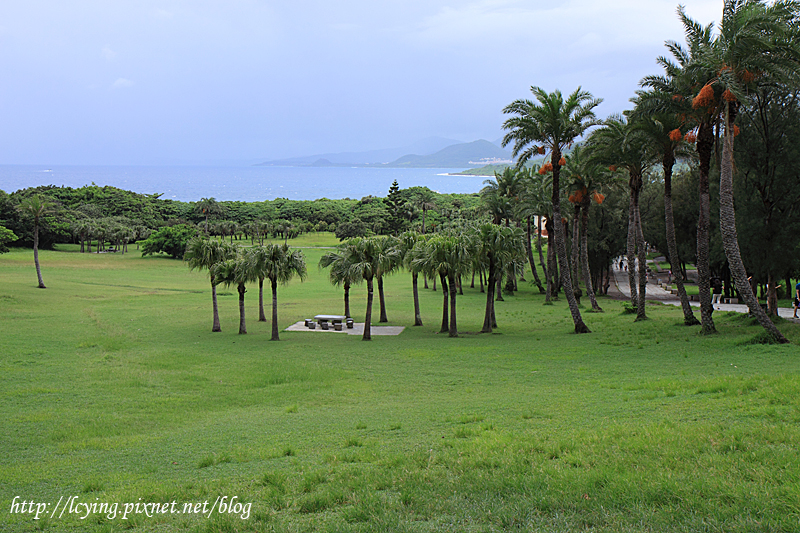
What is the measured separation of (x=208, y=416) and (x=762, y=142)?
25.7m

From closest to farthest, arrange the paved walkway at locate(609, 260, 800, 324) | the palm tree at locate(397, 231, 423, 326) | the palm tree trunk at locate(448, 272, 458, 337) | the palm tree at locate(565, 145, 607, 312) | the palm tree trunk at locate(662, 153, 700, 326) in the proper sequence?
the palm tree trunk at locate(662, 153, 700, 326), the palm tree trunk at locate(448, 272, 458, 337), the palm tree at locate(397, 231, 423, 326), the paved walkway at locate(609, 260, 800, 324), the palm tree at locate(565, 145, 607, 312)

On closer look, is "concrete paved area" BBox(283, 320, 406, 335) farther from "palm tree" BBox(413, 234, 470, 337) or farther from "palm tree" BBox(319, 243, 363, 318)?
"palm tree" BBox(413, 234, 470, 337)

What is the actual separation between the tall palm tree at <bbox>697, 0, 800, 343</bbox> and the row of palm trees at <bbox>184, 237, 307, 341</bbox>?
20285mm

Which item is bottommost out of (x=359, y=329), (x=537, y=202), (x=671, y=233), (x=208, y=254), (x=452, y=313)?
(x=359, y=329)

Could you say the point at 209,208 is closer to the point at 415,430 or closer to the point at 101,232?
the point at 101,232

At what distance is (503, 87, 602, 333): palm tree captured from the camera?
27250 millimetres

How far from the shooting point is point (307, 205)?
15562 centimetres

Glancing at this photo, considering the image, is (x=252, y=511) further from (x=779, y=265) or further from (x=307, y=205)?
(x=307, y=205)

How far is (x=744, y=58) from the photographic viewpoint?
734 inches

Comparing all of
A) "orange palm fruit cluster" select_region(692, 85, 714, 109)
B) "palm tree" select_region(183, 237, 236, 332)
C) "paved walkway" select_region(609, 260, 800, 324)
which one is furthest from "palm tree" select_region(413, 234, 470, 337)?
"paved walkway" select_region(609, 260, 800, 324)

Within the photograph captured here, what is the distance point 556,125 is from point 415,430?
21.1 m

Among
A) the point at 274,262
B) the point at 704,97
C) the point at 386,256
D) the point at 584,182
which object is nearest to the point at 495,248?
the point at 386,256

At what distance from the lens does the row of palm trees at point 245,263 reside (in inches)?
1154

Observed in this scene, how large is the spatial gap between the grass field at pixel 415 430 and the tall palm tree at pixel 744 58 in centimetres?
355
